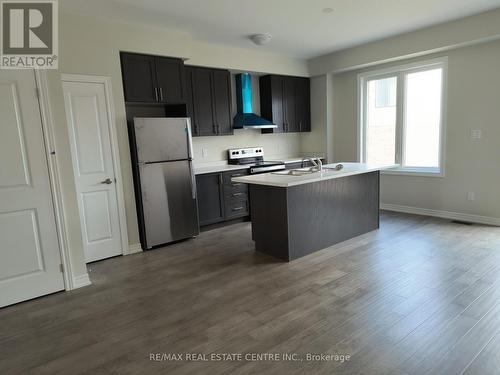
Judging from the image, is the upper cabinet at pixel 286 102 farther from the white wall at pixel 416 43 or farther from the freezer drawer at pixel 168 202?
the freezer drawer at pixel 168 202

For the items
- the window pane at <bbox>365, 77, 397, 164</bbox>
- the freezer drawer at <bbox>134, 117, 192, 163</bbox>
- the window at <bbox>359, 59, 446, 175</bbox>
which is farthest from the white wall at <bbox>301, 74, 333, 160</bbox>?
the freezer drawer at <bbox>134, 117, 192, 163</bbox>

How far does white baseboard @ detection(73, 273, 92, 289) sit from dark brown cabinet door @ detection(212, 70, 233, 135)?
284 cm

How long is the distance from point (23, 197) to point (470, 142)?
5421 mm

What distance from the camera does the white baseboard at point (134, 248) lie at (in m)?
4.06

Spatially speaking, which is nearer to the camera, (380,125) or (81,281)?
(81,281)

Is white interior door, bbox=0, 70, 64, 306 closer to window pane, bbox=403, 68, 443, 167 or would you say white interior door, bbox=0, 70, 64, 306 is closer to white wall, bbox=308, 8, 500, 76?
white wall, bbox=308, 8, 500, 76

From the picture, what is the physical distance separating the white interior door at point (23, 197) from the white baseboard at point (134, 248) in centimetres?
111

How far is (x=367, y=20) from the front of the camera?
4.11 metres

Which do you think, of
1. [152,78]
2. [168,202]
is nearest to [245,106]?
[152,78]

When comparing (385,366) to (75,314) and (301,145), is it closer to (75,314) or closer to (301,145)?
(75,314)

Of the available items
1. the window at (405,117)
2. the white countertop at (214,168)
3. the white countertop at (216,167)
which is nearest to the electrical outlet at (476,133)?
the window at (405,117)

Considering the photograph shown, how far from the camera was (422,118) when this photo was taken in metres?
5.09

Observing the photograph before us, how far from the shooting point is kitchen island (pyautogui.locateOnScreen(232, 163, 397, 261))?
3.45 meters

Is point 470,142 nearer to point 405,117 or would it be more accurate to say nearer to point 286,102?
point 405,117
